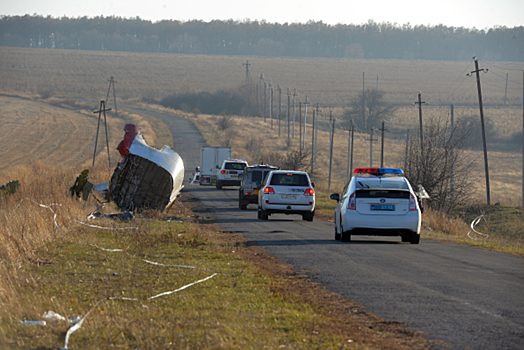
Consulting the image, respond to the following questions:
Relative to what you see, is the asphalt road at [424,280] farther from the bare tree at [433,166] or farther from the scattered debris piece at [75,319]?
the bare tree at [433,166]

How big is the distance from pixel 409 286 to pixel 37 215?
28.6 ft

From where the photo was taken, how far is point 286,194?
73.2 ft

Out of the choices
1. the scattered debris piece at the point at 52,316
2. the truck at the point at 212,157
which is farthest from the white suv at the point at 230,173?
the scattered debris piece at the point at 52,316

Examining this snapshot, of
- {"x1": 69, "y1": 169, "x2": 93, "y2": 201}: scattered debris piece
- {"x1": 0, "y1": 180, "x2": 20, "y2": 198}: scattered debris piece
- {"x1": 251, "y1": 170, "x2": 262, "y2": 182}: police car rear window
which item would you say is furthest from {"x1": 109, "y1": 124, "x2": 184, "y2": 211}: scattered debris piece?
{"x1": 251, "y1": 170, "x2": 262, "y2": 182}: police car rear window

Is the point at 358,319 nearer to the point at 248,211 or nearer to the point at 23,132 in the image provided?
the point at 248,211

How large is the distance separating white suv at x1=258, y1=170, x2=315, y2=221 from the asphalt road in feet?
10.9

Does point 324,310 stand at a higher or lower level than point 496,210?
higher

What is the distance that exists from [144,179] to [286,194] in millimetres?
4978

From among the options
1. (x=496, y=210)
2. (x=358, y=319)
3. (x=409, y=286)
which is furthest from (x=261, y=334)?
(x=496, y=210)

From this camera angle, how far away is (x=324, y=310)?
25.5 ft

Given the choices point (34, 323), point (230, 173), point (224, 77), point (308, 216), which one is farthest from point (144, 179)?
point (224, 77)

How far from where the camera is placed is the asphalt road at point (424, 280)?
7.00 m

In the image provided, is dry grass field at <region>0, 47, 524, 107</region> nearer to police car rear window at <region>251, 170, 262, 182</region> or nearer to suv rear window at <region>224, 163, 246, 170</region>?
suv rear window at <region>224, 163, 246, 170</region>

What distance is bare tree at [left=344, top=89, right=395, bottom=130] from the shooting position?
127m
